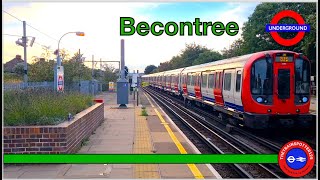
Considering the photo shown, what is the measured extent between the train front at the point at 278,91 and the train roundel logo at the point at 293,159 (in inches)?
118

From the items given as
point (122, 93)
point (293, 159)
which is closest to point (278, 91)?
point (293, 159)

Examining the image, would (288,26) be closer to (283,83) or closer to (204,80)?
(283,83)

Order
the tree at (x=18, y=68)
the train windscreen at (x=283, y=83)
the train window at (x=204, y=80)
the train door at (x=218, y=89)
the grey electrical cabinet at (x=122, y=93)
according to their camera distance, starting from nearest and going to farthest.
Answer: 1. the tree at (x=18, y=68)
2. the train windscreen at (x=283, y=83)
3. the train door at (x=218, y=89)
4. the train window at (x=204, y=80)
5. the grey electrical cabinet at (x=122, y=93)

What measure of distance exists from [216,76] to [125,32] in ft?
28.4

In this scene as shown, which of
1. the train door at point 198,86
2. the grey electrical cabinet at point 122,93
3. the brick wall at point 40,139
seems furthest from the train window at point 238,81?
the grey electrical cabinet at point 122,93

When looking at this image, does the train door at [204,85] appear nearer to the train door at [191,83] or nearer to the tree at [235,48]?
the train door at [191,83]

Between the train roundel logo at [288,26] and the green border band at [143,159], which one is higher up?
the train roundel logo at [288,26]

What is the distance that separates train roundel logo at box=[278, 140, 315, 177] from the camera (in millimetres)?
5754

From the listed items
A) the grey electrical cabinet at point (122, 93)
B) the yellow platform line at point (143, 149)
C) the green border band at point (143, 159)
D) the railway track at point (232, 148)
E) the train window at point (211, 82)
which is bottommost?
the railway track at point (232, 148)

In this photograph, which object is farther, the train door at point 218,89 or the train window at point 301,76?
the train door at point 218,89

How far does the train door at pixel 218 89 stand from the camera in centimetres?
1302

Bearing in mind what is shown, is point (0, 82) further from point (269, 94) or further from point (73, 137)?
point (269, 94)

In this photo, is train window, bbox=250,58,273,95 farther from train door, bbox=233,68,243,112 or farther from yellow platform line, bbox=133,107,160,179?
yellow platform line, bbox=133,107,160,179

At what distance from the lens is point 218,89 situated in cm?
1340
